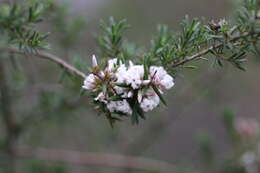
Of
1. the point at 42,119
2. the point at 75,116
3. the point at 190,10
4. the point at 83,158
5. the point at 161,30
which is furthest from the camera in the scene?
the point at 190,10

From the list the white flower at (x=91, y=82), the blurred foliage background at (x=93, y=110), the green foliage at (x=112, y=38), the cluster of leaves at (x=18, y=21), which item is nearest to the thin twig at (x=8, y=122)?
the blurred foliage background at (x=93, y=110)

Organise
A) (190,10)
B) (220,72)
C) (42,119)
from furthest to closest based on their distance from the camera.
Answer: (190,10), (220,72), (42,119)

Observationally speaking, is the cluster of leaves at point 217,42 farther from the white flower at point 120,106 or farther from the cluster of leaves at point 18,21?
the cluster of leaves at point 18,21

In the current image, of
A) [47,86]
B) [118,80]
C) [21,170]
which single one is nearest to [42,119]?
[47,86]

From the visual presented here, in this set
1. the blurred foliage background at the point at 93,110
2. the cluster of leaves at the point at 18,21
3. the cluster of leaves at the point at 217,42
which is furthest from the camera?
the blurred foliage background at the point at 93,110

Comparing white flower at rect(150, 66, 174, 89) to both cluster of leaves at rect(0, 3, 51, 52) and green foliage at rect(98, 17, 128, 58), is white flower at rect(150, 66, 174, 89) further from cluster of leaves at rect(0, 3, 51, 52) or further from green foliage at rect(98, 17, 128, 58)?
cluster of leaves at rect(0, 3, 51, 52)

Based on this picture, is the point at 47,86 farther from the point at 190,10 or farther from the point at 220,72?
the point at 190,10

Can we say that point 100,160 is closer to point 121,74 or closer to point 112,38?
point 112,38
